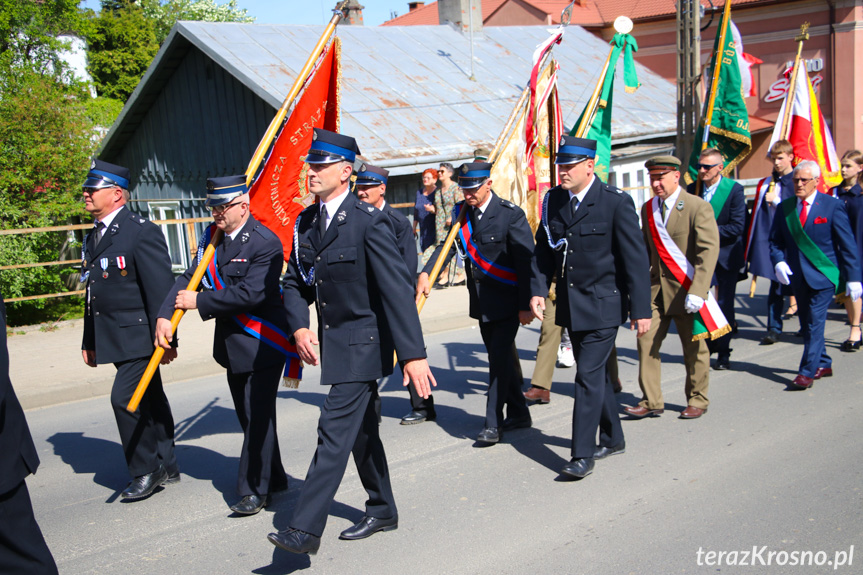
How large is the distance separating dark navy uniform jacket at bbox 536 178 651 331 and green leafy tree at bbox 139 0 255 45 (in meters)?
35.5

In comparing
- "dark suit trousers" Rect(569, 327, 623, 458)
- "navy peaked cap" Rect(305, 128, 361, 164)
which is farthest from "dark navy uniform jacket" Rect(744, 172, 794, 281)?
"navy peaked cap" Rect(305, 128, 361, 164)

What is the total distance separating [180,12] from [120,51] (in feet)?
20.6

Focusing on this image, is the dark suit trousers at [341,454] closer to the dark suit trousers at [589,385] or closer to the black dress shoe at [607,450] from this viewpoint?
the dark suit trousers at [589,385]

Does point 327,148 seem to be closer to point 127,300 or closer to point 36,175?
point 127,300

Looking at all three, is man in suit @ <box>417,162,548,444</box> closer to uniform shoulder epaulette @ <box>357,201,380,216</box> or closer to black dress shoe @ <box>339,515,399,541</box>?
black dress shoe @ <box>339,515,399,541</box>

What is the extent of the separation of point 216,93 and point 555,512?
15056 millimetres

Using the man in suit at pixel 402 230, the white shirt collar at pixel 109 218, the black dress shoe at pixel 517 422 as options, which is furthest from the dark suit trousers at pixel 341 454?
the white shirt collar at pixel 109 218

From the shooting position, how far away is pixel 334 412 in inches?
161

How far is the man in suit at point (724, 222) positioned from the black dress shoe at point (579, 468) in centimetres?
338

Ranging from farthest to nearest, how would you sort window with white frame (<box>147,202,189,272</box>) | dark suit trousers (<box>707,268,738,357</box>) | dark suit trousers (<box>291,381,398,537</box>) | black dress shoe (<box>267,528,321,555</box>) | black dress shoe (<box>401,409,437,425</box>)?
1. window with white frame (<box>147,202,189,272</box>)
2. dark suit trousers (<box>707,268,738,357</box>)
3. black dress shoe (<box>401,409,437,425</box>)
4. dark suit trousers (<box>291,381,398,537</box>)
5. black dress shoe (<box>267,528,321,555</box>)

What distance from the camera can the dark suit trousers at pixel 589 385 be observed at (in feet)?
16.9

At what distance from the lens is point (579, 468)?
512 centimetres

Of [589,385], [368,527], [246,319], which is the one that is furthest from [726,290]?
[246,319]

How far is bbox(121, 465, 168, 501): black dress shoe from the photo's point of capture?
16.8 feet
